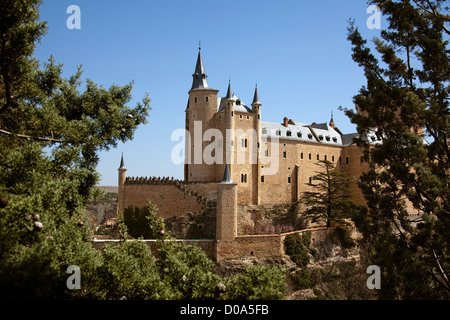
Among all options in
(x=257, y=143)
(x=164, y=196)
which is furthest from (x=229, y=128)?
(x=164, y=196)

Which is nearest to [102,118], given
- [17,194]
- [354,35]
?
[17,194]

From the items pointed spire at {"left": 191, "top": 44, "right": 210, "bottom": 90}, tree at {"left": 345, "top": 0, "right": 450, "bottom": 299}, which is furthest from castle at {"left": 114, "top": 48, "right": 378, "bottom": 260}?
tree at {"left": 345, "top": 0, "right": 450, "bottom": 299}

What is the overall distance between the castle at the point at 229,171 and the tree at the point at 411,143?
16.5 m

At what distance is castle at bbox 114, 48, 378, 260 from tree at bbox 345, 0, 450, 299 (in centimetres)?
1650

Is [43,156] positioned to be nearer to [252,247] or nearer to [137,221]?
[252,247]

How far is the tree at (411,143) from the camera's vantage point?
1443 centimetres

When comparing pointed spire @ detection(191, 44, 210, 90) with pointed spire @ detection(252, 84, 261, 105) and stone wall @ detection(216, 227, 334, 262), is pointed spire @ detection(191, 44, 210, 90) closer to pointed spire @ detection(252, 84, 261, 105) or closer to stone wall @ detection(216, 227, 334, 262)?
pointed spire @ detection(252, 84, 261, 105)

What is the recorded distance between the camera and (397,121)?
15453mm

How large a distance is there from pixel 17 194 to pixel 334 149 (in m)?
45.0

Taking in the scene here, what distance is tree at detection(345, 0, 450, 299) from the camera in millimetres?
14430

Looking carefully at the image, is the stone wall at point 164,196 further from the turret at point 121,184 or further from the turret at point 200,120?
the turret at point 200,120

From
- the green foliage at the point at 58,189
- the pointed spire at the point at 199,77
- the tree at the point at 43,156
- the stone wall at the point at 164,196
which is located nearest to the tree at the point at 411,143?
the green foliage at the point at 58,189
